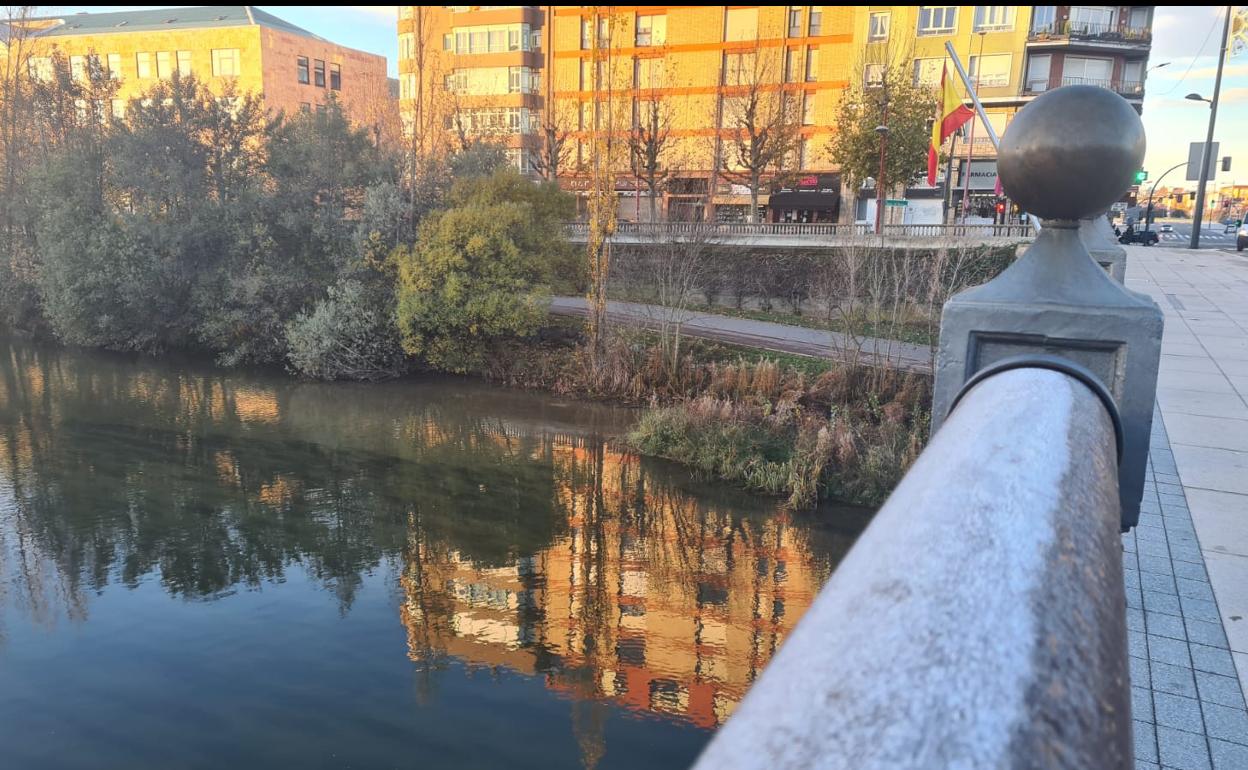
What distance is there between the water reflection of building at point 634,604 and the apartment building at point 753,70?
78.3ft

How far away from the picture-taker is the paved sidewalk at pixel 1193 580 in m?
3.21

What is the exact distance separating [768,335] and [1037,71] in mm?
24833

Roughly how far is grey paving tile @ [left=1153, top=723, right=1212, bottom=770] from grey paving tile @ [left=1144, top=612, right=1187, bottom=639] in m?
0.83

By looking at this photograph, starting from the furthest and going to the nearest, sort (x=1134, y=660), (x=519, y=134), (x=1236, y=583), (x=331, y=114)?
(x=519, y=134)
(x=331, y=114)
(x=1236, y=583)
(x=1134, y=660)

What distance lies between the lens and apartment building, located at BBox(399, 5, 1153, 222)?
3700cm

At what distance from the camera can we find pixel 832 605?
27.2 inches

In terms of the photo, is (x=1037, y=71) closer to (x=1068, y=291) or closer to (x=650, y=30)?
(x=650, y=30)

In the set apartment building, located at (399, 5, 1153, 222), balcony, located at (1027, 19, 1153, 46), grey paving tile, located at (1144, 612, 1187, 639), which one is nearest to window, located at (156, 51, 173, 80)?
apartment building, located at (399, 5, 1153, 222)

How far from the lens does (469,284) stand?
67.6 feet

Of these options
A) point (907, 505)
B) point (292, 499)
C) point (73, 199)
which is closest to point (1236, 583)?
point (907, 505)

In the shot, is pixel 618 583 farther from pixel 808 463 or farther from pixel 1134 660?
pixel 1134 660

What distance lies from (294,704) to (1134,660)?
24.5 feet

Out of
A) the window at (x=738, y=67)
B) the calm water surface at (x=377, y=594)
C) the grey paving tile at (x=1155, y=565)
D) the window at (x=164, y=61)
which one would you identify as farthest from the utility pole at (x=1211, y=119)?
the window at (x=164, y=61)

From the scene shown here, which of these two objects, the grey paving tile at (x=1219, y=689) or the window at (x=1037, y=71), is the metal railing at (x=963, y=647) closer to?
the grey paving tile at (x=1219, y=689)
